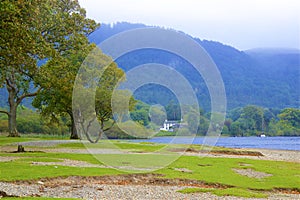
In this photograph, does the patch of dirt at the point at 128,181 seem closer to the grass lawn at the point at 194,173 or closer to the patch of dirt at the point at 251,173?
the grass lawn at the point at 194,173

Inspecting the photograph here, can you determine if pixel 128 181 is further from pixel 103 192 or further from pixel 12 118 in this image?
pixel 12 118

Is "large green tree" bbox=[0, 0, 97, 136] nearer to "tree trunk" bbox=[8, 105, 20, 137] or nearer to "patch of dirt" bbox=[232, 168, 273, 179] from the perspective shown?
"tree trunk" bbox=[8, 105, 20, 137]

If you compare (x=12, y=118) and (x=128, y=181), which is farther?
(x=12, y=118)

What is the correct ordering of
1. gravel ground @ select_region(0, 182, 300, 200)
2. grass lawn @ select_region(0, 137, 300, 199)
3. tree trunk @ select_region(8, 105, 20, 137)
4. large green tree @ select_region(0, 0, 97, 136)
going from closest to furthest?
gravel ground @ select_region(0, 182, 300, 200) < grass lawn @ select_region(0, 137, 300, 199) < large green tree @ select_region(0, 0, 97, 136) < tree trunk @ select_region(8, 105, 20, 137)

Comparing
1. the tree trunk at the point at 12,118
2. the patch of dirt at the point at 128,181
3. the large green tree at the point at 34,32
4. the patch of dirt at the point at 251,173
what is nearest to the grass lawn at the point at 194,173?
the patch of dirt at the point at 251,173

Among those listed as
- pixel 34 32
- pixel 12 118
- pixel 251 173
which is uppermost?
pixel 34 32

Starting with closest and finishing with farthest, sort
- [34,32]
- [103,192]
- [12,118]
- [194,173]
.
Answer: [103,192]
[194,173]
[34,32]
[12,118]

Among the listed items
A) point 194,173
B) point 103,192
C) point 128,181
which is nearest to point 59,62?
point 194,173

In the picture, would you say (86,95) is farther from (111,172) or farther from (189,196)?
(189,196)

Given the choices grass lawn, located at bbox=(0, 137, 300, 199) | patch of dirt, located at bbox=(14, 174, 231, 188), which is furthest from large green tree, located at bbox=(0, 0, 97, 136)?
patch of dirt, located at bbox=(14, 174, 231, 188)

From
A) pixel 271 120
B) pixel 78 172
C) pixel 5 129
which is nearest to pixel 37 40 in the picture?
pixel 78 172

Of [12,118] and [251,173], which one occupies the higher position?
[12,118]

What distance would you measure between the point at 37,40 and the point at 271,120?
536 feet

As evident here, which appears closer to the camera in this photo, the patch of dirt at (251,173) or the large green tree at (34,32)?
the large green tree at (34,32)
